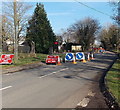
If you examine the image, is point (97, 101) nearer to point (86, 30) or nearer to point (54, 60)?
point (54, 60)

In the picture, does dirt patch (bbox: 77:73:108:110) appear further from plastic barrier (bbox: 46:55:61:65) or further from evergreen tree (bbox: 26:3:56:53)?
evergreen tree (bbox: 26:3:56:53)

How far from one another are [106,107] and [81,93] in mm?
2024

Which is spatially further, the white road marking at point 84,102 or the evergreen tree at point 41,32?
the evergreen tree at point 41,32

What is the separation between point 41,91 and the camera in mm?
8188

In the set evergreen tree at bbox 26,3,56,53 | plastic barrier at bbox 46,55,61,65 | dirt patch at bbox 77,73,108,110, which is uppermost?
evergreen tree at bbox 26,3,56,53

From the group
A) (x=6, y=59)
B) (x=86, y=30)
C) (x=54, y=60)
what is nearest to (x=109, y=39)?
(x=86, y=30)

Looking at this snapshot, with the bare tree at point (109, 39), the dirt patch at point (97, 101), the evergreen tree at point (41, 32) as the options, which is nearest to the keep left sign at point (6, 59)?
the dirt patch at point (97, 101)

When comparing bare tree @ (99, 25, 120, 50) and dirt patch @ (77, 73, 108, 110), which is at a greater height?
bare tree @ (99, 25, 120, 50)

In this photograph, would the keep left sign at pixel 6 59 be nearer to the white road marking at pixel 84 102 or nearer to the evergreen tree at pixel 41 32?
the white road marking at pixel 84 102

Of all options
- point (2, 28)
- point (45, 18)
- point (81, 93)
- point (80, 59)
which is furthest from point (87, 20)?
point (81, 93)

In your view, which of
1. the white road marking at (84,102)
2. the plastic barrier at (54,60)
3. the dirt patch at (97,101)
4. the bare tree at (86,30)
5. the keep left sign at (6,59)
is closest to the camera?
the dirt patch at (97,101)

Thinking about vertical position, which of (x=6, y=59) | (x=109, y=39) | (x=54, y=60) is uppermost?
(x=109, y=39)

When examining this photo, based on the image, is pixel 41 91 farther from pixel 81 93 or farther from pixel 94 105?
pixel 94 105

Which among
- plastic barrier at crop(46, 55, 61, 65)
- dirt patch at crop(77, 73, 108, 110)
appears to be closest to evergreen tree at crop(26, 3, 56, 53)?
plastic barrier at crop(46, 55, 61, 65)
